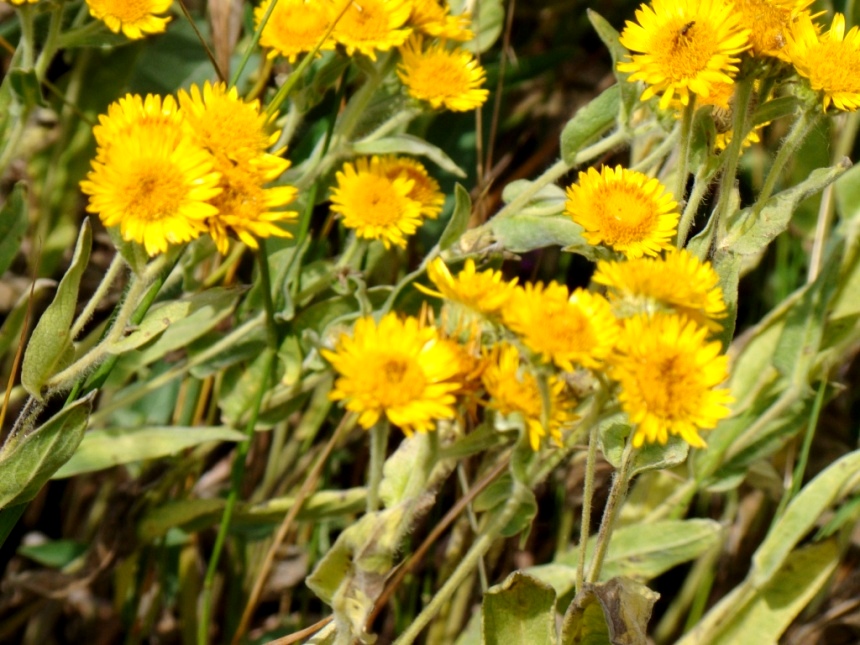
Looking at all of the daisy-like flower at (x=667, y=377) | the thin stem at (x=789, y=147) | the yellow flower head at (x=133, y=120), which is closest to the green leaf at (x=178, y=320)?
the yellow flower head at (x=133, y=120)

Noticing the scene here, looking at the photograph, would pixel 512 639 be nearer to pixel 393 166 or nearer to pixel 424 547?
pixel 424 547

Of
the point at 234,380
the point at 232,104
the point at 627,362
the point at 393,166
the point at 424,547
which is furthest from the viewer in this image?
the point at 234,380

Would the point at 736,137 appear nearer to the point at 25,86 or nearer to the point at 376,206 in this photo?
the point at 376,206

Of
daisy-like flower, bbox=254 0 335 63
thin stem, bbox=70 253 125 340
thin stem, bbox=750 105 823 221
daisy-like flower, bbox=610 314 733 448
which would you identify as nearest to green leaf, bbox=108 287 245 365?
thin stem, bbox=70 253 125 340

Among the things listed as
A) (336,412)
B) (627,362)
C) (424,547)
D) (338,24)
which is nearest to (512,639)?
(424,547)

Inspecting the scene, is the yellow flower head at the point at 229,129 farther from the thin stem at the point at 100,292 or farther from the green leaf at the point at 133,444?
the green leaf at the point at 133,444

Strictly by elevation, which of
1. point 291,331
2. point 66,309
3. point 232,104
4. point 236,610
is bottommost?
point 236,610
